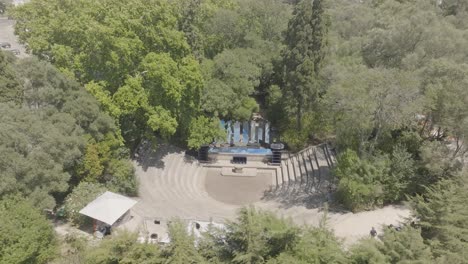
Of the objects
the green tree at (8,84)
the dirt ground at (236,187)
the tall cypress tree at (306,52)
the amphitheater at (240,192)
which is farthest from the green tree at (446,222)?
the green tree at (8,84)

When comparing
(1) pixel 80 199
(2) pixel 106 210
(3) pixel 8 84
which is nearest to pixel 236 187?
(2) pixel 106 210

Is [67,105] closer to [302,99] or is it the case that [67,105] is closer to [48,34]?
[48,34]

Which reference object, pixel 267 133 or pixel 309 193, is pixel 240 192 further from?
pixel 267 133

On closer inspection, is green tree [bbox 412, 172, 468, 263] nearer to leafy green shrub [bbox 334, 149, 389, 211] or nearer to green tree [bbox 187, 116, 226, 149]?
leafy green shrub [bbox 334, 149, 389, 211]

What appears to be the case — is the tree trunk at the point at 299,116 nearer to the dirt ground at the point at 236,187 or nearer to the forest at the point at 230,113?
the forest at the point at 230,113

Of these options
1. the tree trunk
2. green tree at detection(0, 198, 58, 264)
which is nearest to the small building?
green tree at detection(0, 198, 58, 264)

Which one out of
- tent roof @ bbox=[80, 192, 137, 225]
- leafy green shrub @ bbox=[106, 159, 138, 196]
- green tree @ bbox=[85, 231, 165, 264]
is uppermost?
leafy green shrub @ bbox=[106, 159, 138, 196]

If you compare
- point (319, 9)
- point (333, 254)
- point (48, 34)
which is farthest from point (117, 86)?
point (333, 254)

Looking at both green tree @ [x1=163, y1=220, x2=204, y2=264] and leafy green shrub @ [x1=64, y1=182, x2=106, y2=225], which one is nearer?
green tree @ [x1=163, y1=220, x2=204, y2=264]
